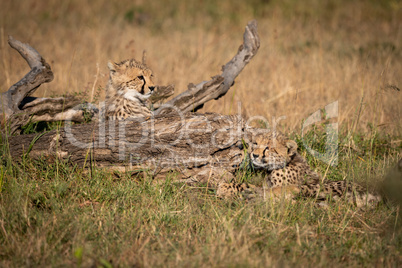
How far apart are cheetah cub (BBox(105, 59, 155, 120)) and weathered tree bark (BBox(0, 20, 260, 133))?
0.74 ft

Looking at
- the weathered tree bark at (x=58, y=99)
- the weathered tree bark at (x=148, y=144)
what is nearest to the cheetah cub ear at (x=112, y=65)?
the weathered tree bark at (x=58, y=99)

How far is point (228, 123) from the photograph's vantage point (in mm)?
4016

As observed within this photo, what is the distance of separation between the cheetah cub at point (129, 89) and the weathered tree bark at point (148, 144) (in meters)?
0.81

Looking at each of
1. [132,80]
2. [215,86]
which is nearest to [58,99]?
[132,80]

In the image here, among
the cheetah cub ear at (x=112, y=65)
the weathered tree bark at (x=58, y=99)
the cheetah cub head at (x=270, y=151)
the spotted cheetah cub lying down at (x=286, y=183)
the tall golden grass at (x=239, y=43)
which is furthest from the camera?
the tall golden grass at (x=239, y=43)

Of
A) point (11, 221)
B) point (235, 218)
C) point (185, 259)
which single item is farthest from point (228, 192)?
point (11, 221)

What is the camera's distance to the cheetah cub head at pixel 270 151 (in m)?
3.84

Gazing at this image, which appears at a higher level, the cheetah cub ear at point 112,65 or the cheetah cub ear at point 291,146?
the cheetah cub ear at point 112,65

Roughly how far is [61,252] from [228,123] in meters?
1.94

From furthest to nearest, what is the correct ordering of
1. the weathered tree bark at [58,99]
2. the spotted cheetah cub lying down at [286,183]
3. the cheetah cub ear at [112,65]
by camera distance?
the cheetah cub ear at [112,65], the weathered tree bark at [58,99], the spotted cheetah cub lying down at [286,183]

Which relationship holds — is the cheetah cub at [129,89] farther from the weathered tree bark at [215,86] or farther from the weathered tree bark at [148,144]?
the weathered tree bark at [148,144]

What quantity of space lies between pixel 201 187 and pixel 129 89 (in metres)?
1.69

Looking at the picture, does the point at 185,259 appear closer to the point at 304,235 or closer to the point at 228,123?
the point at 304,235

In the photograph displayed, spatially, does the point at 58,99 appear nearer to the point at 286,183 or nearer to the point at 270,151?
the point at 270,151
